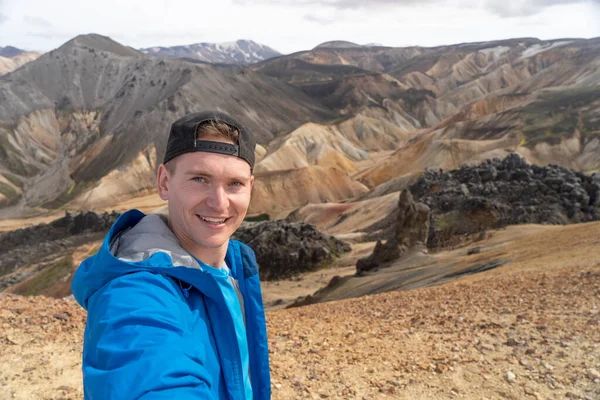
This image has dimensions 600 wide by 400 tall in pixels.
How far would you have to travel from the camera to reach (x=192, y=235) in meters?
2.32

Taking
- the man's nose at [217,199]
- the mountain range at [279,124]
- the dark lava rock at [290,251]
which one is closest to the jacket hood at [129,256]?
the man's nose at [217,199]

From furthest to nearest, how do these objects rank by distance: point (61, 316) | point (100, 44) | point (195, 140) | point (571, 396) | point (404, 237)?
point (100, 44), point (404, 237), point (61, 316), point (571, 396), point (195, 140)

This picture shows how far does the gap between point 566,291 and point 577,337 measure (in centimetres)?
260

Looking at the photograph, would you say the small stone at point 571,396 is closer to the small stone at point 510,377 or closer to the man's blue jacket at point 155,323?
the small stone at point 510,377

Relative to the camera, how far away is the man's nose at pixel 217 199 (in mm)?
2281

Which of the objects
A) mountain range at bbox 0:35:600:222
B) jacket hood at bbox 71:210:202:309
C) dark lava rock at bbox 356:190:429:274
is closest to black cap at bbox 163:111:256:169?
jacket hood at bbox 71:210:202:309

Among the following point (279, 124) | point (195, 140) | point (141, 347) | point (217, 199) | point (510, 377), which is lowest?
point (510, 377)

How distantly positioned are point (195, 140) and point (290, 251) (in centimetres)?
2485

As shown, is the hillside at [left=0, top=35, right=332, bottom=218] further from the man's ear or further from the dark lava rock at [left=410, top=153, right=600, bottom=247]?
the man's ear

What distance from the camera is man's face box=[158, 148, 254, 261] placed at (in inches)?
89.7

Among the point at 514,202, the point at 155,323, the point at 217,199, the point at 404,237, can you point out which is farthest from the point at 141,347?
the point at 514,202

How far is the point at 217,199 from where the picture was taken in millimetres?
2281

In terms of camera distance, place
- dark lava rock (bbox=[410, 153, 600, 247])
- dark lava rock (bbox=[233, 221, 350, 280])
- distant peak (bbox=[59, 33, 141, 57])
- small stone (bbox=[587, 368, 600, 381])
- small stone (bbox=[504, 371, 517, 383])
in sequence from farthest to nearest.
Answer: distant peak (bbox=[59, 33, 141, 57]) → dark lava rock (bbox=[233, 221, 350, 280]) → dark lava rock (bbox=[410, 153, 600, 247]) → small stone (bbox=[504, 371, 517, 383]) → small stone (bbox=[587, 368, 600, 381])

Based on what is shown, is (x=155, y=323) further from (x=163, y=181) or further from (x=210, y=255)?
(x=163, y=181)
